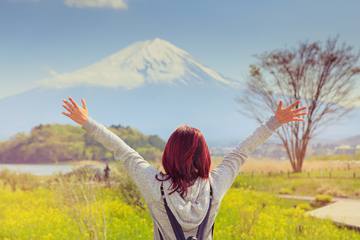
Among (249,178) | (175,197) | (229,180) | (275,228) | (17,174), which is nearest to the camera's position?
(175,197)

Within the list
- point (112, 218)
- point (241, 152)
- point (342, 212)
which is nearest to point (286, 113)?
point (241, 152)

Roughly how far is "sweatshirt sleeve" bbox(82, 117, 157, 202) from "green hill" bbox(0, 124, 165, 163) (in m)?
13.3

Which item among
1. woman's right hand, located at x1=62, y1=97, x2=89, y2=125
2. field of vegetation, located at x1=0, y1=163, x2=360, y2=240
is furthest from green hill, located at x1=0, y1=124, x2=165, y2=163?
woman's right hand, located at x1=62, y1=97, x2=89, y2=125

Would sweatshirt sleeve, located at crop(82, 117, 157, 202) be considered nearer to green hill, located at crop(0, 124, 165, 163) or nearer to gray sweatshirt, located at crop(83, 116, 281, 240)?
gray sweatshirt, located at crop(83, 116, 281, 240)

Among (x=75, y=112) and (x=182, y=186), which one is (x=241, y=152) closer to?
(x=182, y=186)

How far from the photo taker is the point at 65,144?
56.4 ft

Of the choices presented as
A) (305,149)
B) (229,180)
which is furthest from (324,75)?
(229,180)

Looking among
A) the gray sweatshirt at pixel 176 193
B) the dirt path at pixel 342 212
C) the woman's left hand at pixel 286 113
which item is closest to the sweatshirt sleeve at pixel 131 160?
the gray sweatshirt at pixel 176 193

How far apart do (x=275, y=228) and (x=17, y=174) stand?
6.74 m

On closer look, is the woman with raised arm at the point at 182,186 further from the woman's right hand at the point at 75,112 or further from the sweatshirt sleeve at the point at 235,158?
the woman's right hand at the point at 75,112

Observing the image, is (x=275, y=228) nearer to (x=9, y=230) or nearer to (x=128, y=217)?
(x=128, y=217)

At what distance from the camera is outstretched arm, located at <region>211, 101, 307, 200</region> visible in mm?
1971

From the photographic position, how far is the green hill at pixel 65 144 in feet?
52.6

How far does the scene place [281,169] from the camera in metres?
14.6
